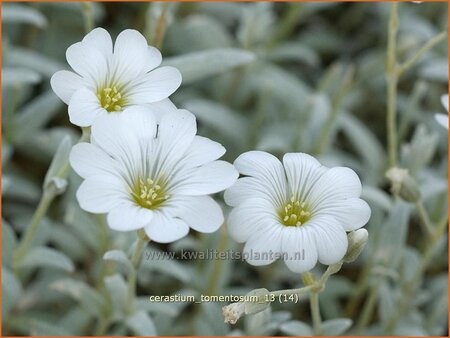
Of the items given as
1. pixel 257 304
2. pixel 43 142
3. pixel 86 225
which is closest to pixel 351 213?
pixel 257 304

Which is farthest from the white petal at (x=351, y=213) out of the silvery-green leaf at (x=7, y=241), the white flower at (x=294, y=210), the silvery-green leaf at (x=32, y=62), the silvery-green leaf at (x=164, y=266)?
the silvery-green leaf at (x=32, y=62)

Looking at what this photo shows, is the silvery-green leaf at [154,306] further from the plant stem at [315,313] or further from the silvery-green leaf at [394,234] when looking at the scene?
the silvery-green leaf at [394,234]

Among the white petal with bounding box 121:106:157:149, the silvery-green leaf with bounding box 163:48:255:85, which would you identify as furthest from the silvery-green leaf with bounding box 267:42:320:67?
the white petal with bounding box 121:106:157:149

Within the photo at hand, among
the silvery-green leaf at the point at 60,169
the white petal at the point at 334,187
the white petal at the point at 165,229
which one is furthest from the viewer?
the silvery-green leaf at the point at 60,169

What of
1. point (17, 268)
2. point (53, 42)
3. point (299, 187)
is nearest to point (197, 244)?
point (17, 268)

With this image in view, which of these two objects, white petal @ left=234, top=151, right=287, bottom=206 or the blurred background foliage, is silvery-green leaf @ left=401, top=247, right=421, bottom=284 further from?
white petal @ left=234, top=151, right=287, bottom=206
